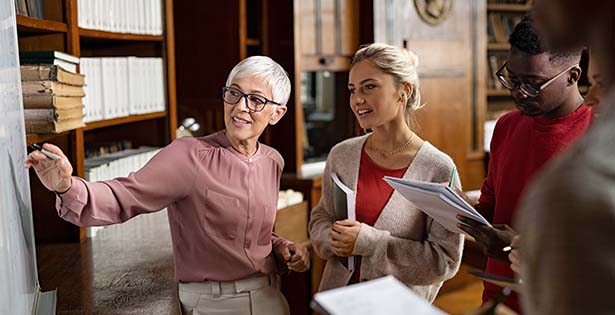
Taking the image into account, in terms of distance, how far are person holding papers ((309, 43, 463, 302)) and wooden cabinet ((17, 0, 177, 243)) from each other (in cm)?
87

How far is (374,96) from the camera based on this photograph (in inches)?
86.0

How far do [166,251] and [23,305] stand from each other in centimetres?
102

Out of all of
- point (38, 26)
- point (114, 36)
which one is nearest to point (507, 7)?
point (114, 36)

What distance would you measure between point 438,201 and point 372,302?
2.49 ft

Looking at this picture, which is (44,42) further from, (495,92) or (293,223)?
(495,92)

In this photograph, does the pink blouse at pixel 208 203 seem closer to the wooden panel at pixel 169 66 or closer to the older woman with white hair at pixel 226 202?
the older woman with white hair at pixel 226 202

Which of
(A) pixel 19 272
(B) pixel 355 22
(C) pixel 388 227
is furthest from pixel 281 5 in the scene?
(A) pixel 19 272

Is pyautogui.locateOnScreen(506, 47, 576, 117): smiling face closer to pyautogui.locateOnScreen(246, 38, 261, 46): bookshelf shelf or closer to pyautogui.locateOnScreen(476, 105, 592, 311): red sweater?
pyautogui.locateOnScreen(476, 105, 592, 311): red sweater

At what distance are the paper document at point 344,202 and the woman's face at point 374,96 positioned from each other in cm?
20

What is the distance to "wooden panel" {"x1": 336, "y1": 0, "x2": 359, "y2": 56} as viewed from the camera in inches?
189

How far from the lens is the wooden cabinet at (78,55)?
2.59 meters

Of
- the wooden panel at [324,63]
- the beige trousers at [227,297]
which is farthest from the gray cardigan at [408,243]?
the wooden panel at [324,63]

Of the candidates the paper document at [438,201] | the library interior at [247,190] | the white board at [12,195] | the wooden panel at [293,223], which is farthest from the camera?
the wooden panel at [293,223]

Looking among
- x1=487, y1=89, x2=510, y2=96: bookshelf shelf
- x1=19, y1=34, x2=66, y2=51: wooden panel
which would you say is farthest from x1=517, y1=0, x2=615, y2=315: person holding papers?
x1=487, y1=89, x2=510, y2=96: bookshelf shelf
